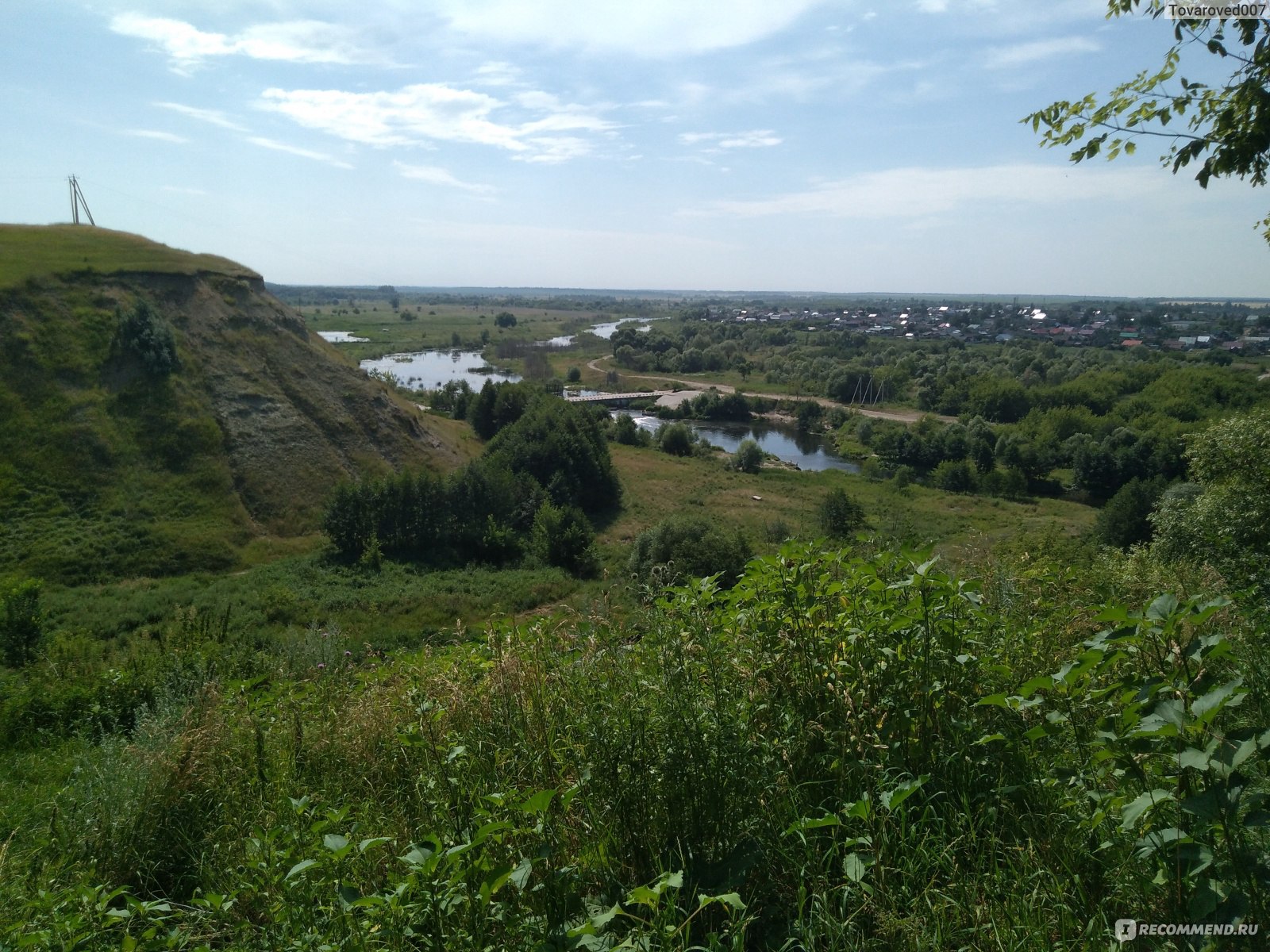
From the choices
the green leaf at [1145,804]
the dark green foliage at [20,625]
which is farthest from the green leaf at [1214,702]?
the dark green foliage at [20,625]

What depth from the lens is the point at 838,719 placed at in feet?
8.29

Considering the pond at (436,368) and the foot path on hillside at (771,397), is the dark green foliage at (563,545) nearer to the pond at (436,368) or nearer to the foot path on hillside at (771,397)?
the pond at (436,368)

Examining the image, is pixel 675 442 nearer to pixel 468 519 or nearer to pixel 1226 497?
pixel 468 519

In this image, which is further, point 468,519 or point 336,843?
point 468,519

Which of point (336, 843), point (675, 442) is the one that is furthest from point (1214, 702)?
point (675, 442)

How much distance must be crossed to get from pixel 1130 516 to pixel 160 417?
3884cm

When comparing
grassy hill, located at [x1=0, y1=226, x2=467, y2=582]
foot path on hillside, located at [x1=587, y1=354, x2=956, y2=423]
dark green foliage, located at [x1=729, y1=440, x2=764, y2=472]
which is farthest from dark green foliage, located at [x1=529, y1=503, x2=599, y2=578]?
foot path on hillside, located at [x1=587, y1=354, x2=956, y2=423]

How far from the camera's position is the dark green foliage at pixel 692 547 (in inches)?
839

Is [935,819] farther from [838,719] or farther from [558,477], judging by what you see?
[558,477]

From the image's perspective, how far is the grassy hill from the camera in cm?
2300

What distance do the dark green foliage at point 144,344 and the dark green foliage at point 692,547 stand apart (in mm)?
21293

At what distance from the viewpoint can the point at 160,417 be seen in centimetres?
2738

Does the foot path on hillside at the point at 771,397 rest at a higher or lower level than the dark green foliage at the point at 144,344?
lower

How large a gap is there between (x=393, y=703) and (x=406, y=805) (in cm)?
80
